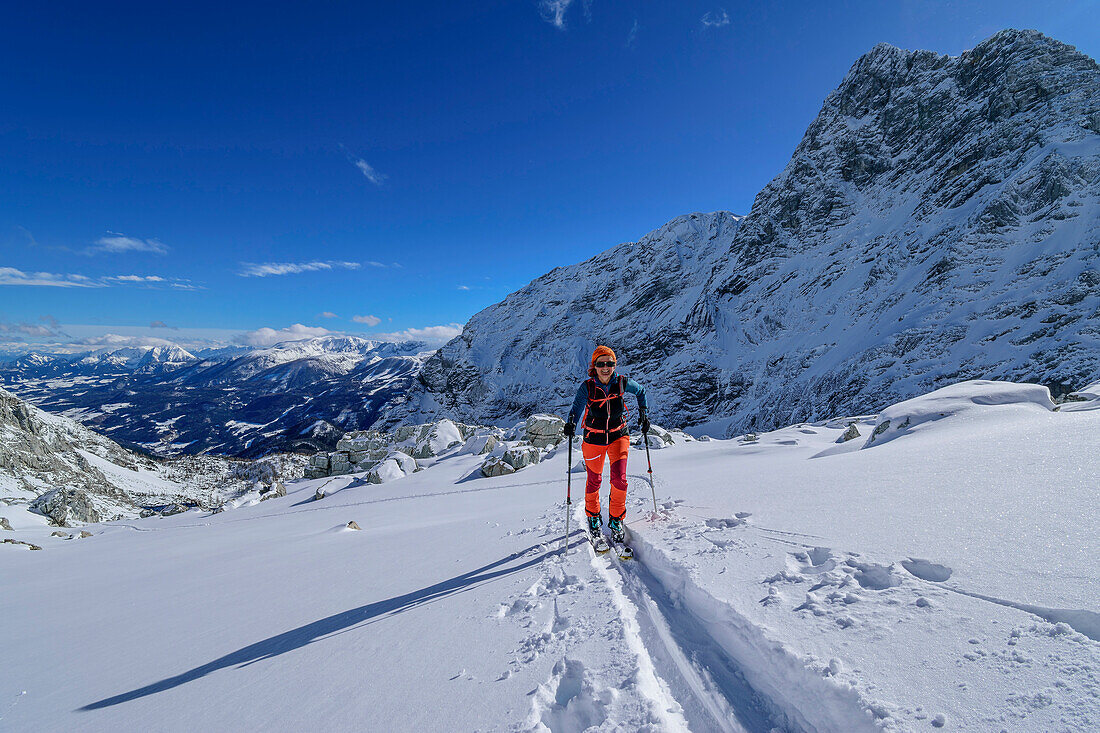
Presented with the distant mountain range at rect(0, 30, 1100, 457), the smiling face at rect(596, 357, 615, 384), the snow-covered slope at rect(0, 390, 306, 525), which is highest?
the distant mountain range at rect(0, 30, 1100, 457)

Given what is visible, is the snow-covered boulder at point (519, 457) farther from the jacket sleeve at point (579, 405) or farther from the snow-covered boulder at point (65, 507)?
the snow-covered boulder at point (65, 507)

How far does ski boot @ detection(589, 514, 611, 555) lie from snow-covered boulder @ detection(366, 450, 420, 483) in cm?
1303

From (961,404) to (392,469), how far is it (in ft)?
59.9

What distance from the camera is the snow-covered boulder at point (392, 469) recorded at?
1614cm

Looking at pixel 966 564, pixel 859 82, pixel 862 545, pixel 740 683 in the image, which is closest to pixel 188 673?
pixel 740 683

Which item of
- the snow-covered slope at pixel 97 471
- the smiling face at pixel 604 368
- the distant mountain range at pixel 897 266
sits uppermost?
the distant mountain range at pixel 897 266

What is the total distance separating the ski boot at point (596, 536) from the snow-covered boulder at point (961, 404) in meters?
7.32

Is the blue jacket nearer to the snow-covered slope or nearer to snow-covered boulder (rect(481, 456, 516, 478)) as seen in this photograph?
snow-covered boulder (rect(481, 456, 516, 478))

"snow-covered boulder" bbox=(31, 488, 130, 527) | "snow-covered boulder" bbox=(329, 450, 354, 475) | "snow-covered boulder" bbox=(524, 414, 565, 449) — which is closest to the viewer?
"snow-covered boulder" bbox=(31, 488, 130, 527)

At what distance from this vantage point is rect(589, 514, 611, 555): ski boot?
4.77 metres

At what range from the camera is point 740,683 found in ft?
7.92

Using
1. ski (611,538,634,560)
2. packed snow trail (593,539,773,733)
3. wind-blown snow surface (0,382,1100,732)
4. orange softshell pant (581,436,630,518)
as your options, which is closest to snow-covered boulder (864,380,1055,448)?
wind-blown snow surface (0,382,1100,732)

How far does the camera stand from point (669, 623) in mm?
3113

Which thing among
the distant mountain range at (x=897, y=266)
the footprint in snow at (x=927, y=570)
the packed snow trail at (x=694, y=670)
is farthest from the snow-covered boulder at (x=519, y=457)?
the distant mountain range at (x=897, y=266)
